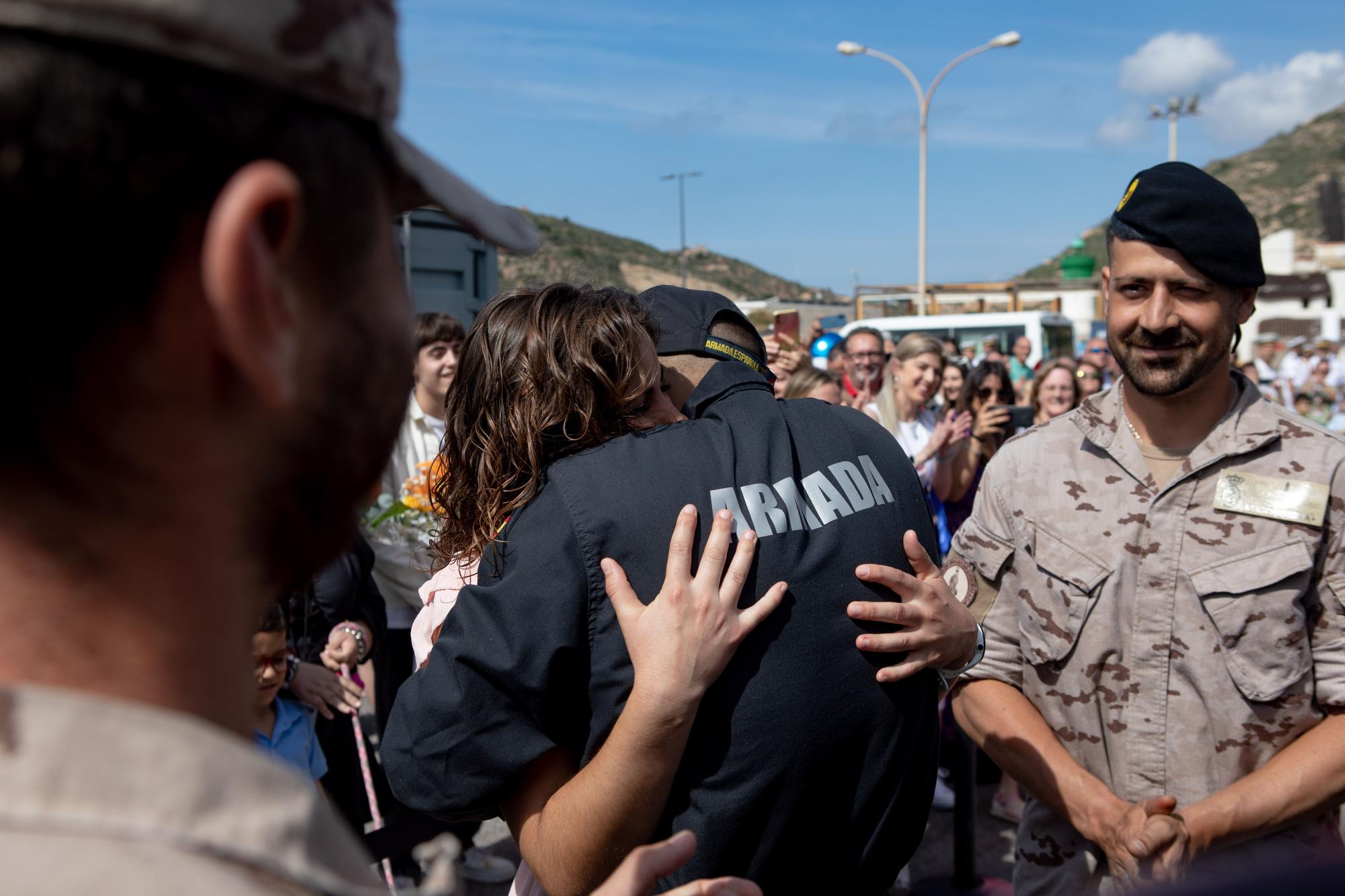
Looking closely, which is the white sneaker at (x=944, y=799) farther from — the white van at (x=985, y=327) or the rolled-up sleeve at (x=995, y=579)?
the white van at (x=985, y=327)

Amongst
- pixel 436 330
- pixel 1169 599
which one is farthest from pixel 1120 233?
pixel 436 330

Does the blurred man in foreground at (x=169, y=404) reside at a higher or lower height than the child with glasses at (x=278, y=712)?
higher

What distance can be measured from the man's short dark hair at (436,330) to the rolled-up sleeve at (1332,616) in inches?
138

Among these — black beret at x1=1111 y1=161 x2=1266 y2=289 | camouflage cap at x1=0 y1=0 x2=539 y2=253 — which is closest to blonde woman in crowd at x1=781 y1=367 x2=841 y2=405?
black beret at x1=1111 y1=161 x2=1266 y2=289

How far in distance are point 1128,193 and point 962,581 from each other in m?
1.07

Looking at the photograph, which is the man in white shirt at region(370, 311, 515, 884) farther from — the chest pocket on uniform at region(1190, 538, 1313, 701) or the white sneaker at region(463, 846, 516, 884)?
the chest pocket on uniform at region(1190, 538, 1313, 701)

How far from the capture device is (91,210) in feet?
2.03

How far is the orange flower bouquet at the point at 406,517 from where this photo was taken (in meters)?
4.25

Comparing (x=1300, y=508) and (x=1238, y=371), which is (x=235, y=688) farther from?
(x=1238, y=371)

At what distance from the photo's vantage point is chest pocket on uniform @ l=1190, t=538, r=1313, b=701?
2203 millimetres

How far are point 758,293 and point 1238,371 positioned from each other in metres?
79.2

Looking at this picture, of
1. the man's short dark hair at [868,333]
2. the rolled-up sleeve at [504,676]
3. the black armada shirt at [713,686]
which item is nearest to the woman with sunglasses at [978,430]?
the man's short dark hair at [868,333]

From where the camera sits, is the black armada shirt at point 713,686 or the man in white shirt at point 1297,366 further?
the man in white shirt at point 1297,366

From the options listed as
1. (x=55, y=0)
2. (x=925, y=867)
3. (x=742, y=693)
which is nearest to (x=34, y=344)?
(x=55, y=0)
